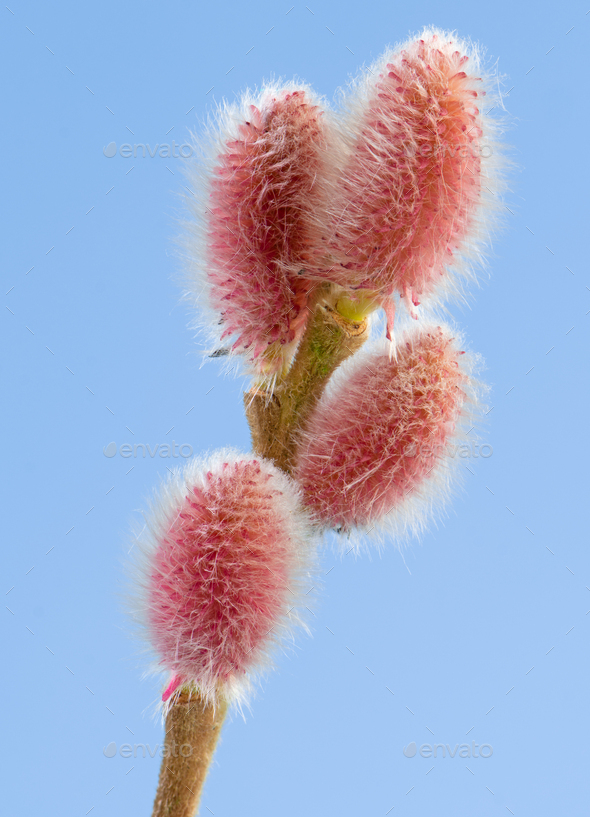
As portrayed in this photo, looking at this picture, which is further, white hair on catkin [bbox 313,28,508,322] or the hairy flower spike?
the hairy flower spike

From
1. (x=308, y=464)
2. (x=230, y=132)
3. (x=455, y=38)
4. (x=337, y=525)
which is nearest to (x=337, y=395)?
(x=308, y=464)

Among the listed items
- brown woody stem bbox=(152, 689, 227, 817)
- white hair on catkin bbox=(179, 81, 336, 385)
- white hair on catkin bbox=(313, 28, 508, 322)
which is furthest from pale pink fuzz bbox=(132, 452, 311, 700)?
white hair on catkin bbox=(313, 28, 508, 322)

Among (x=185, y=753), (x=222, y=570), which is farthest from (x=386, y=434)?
(x=185, y=753)

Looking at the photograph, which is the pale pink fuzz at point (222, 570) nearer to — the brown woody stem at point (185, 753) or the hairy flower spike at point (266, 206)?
the brown woody stem at point (185, 753)

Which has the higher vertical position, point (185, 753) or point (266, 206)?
point (266, 206)

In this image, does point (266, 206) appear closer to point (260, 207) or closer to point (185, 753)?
point (260, 207)

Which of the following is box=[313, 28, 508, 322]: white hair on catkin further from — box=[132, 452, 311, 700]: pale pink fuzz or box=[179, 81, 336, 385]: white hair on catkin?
box=[132, 452, 311, 700]: pale pink fuzz
